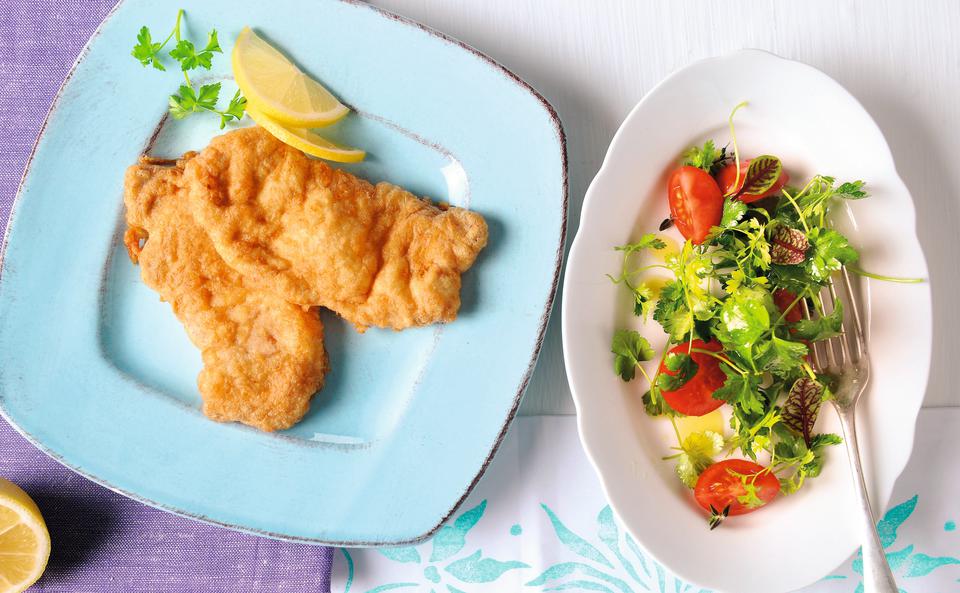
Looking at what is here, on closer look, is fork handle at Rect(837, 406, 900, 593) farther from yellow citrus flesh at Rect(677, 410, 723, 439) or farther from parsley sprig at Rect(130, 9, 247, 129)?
parsley sprig at Rect(130, 9, 247, 129)

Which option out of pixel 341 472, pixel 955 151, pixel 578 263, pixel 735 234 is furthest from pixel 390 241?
pixel 955 151

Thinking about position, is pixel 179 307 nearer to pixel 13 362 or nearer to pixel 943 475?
pixel 13 362

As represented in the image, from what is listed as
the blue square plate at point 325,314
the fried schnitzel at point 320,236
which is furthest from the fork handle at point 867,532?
the fried schnitzel at point 320,236

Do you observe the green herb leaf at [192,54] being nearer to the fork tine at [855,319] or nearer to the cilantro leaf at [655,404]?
the cilantro leaf at [655,404]

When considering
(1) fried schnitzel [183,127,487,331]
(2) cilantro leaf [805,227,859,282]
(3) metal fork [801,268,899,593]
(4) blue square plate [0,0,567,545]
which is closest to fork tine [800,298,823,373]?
(3) metal fork [801,268,899,593]

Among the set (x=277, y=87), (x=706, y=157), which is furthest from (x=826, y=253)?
(x=277, y=87)

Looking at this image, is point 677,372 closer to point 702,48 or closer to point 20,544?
point 702,48

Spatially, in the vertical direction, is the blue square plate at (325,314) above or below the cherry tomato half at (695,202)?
below
